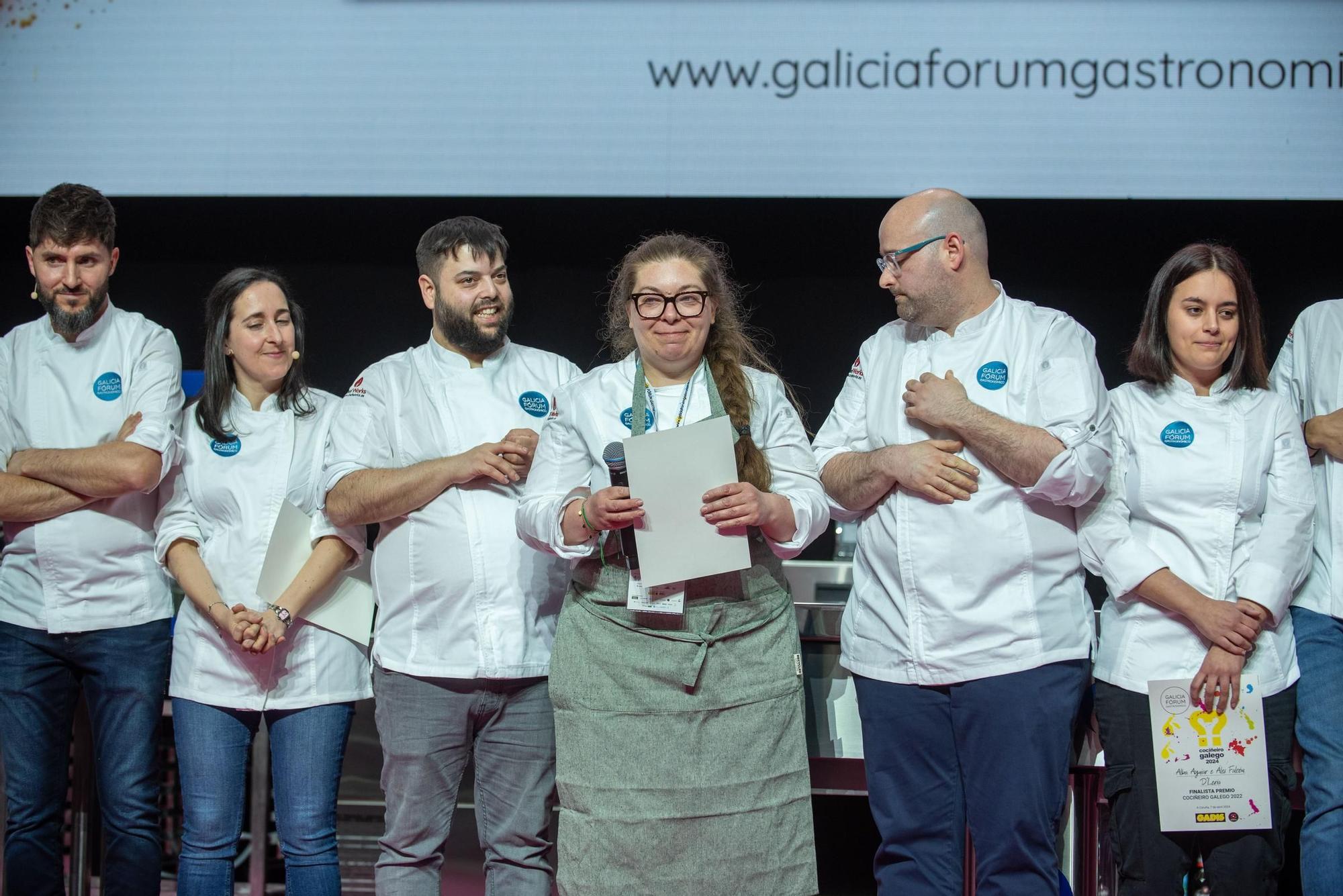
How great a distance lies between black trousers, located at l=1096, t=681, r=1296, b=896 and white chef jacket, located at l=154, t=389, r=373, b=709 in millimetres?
1521

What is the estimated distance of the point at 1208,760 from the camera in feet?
6.99

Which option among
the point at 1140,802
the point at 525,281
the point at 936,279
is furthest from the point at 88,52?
the point at 1140,802

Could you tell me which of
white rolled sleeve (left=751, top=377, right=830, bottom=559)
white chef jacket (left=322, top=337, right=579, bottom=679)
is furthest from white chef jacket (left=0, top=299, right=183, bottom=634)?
white rolled sleeve (left=751, top=377, right=830, bottom=559)

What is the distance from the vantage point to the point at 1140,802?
7.10 ft

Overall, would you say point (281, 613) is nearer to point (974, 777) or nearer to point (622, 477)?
point (622, 477)

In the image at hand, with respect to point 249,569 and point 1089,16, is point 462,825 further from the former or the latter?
point 1089,16

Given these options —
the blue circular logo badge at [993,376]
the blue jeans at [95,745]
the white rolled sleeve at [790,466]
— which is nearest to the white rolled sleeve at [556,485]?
the white rolled sleeve at [790,466]

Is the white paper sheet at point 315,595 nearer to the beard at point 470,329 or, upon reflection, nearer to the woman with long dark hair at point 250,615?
the woman with long dark hair at point 250,615

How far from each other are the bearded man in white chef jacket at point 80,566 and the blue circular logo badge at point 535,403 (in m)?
0.77

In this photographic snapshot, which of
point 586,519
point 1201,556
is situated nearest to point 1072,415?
point 1201,556

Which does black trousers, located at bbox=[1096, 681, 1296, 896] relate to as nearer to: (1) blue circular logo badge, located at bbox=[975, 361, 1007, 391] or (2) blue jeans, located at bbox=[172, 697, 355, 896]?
(1) blue circular logo badge, located at bbox=[975, 361, 1007, 391]

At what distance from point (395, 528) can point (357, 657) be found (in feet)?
1.08

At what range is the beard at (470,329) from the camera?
2.39m

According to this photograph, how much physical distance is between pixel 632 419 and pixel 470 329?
50 cm
